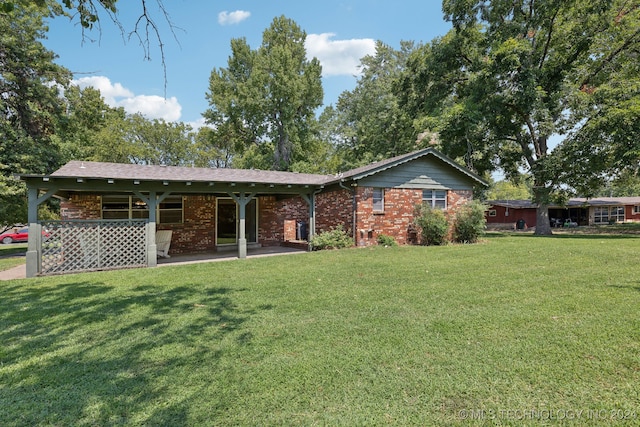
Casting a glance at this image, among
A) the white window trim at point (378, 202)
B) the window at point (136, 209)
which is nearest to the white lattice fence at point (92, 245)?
the window at point (136, 209)

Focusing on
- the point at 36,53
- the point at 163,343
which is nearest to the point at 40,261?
the point at 163,343

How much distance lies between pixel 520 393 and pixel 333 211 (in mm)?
→ 11244

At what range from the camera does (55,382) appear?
2889 millimetres

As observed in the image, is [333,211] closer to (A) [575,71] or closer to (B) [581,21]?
(A) [575,71]

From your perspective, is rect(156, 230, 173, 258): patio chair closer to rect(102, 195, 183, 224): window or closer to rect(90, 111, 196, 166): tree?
rect(102, 195, 183, 224): window

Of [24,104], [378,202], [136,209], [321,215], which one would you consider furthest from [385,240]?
[24,104]

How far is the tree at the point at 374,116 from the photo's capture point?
88.2ft

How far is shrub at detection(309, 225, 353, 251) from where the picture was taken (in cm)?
1196

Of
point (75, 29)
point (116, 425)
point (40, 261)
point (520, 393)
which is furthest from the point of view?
Answer: point (40, 261)

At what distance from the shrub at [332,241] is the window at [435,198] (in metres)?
3.89

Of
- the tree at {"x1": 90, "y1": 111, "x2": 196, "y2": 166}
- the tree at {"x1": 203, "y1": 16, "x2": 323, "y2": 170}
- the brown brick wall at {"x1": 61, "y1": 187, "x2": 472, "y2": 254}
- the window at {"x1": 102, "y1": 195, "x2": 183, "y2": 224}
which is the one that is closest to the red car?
the tree at {"x1": 90, "y1": 111, "x2": 196, "y2": 166}

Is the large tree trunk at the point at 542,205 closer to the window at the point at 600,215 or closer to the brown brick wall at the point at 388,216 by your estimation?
the brown brick wall at the point at 388,216

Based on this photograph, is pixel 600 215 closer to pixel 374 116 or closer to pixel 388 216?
pixel 374 116

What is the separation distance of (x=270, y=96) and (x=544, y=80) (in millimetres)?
19641
